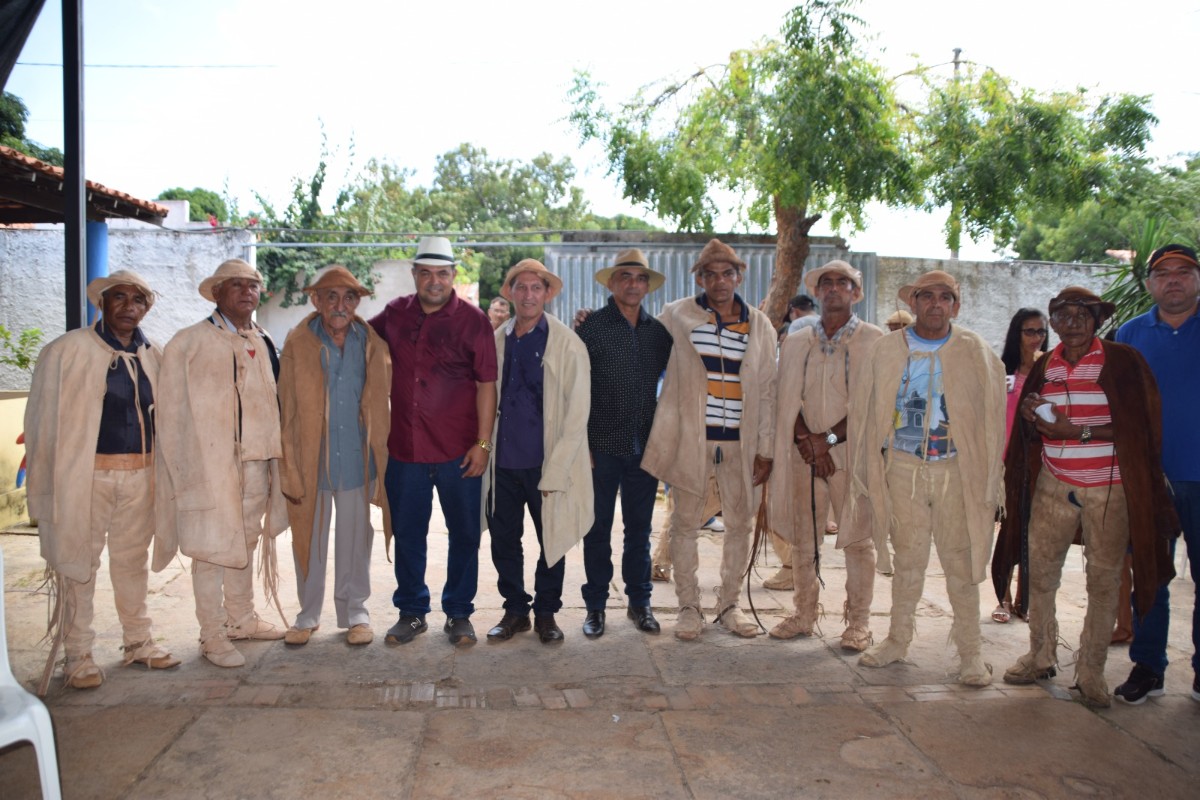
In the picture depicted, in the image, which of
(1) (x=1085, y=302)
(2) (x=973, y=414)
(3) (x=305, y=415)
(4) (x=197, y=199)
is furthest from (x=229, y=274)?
(4) (x=197, y=199)

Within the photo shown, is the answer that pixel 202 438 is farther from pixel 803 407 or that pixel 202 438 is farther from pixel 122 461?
pixel 803 407

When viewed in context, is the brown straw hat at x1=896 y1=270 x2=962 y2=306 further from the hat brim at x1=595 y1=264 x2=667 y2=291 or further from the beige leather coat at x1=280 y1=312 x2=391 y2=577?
the beige leather coat at x1=280 y1=312 x2=391 y2=577

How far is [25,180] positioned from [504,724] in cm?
662

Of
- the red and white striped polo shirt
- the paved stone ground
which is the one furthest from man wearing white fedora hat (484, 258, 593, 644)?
the red and white striped polo shirt

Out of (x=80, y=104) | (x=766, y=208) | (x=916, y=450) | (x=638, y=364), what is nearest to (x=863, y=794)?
(x=916, y=450)

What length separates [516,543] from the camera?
5086 millimetres

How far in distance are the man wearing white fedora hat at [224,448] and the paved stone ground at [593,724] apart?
357 millimetres

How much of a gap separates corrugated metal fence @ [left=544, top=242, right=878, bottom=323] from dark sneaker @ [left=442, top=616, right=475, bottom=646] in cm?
684

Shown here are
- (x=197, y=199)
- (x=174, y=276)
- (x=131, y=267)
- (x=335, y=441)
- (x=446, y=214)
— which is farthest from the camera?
(x=446, y=214)

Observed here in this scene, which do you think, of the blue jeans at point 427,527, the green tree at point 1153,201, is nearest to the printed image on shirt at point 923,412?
the blue jeans at point 427,527

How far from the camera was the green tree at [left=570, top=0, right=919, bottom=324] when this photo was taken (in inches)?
340

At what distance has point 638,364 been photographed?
507cm

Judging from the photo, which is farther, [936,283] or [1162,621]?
[936,283]

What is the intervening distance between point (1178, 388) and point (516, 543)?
3.34 metres
